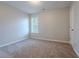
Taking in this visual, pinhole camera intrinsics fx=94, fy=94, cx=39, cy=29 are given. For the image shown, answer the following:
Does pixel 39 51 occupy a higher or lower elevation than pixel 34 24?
lower

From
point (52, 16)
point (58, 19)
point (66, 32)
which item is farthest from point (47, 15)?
point (66, 32)

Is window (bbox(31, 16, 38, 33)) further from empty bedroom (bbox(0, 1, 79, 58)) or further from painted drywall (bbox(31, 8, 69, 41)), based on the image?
painted drywall (bbox(31, 8, 69, 41))

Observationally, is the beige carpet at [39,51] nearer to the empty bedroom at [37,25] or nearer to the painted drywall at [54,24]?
the empty bedroom at [37,25]

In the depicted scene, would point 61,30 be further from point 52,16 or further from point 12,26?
point 12,26

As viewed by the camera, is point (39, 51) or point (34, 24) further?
point (34, 24)

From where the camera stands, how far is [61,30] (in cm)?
547

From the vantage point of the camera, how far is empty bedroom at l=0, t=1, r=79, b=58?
4414 mm

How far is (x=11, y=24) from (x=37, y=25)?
2146 mm

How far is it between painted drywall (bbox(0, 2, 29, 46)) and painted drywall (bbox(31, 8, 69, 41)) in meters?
1.16

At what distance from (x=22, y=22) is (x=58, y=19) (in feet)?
7.44

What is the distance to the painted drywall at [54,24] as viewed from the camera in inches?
208

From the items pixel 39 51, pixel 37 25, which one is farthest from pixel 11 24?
pixel 39 51

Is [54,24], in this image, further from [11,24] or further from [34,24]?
[11,24]

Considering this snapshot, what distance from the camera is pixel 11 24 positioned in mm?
4965
